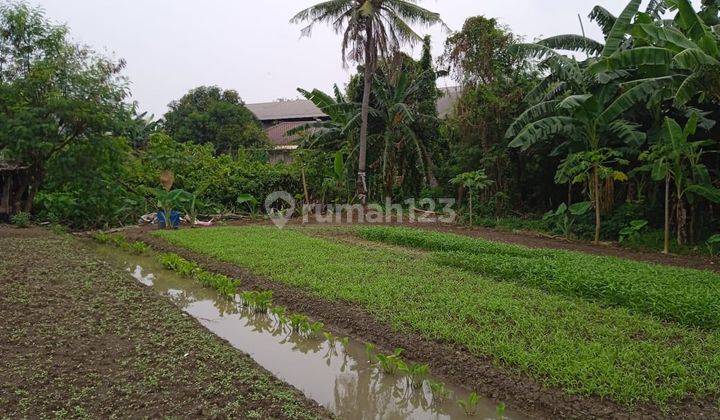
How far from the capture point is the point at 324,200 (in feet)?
55.2

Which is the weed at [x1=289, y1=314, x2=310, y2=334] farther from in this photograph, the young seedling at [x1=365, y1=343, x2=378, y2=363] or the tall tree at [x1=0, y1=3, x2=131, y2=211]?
the tall tree at [x1=0, y1=3, x2=131, y2=211]

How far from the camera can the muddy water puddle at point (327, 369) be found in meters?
3.84

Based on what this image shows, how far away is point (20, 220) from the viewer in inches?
480

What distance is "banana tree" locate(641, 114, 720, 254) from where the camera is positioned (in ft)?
28.7

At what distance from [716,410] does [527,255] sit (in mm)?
5088

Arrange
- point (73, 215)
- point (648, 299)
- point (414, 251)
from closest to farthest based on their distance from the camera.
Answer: point (648, 299), point (414, 251), point (73, 215)

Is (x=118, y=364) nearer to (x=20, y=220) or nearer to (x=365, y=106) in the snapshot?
(x=20, y=220)

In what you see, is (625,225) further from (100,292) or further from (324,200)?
(100,292)

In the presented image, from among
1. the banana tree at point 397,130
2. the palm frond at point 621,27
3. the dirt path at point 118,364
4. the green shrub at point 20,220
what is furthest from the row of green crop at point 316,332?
the banana tree at point 397,130

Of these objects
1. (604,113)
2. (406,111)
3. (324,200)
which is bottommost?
(324,200)

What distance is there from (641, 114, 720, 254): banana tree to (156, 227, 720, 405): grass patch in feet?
10.5

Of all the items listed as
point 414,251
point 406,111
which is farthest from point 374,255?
point 406,111

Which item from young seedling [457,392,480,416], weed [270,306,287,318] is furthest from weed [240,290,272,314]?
young seedling [457,392,480,416]

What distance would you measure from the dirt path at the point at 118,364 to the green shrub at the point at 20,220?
654 centimetres
